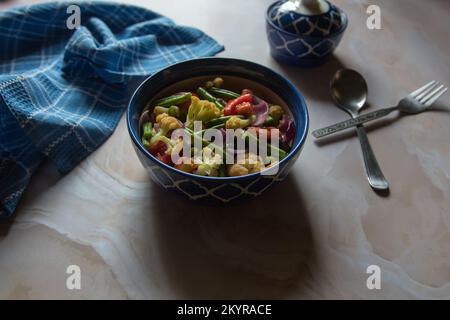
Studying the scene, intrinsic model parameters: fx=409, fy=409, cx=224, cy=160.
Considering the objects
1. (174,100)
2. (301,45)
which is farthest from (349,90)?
(174,100)

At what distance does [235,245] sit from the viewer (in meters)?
0.53

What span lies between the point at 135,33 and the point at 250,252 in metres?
0.55

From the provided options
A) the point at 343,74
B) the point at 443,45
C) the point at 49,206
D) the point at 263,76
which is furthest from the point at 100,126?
the point at 443,45

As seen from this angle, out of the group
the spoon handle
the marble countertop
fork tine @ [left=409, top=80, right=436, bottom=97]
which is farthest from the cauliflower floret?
fork tine @ [left=409, top=80, right=436, bottom=97]

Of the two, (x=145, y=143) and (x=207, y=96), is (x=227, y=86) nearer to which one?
(x=207, y=96)

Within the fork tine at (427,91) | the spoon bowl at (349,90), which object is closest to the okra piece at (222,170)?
the spoon bowl at (349,90)

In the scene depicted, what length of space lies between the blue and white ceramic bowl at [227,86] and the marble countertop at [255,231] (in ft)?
0.18

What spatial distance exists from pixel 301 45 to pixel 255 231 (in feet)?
1.32

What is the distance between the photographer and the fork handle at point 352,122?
26.8 inches

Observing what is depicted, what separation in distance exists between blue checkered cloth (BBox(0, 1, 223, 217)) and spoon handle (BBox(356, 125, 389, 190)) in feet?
1.14

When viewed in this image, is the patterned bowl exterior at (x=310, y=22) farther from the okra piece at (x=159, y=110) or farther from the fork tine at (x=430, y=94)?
the okra piece at (x=159, y=110)

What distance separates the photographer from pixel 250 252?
52 cm

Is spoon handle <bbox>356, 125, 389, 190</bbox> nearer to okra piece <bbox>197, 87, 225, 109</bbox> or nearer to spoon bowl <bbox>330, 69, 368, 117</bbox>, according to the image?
spoon bowl <bbox>330, 69, 368, 117</bbox>

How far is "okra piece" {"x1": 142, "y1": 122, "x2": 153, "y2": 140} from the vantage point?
0.58 meters
